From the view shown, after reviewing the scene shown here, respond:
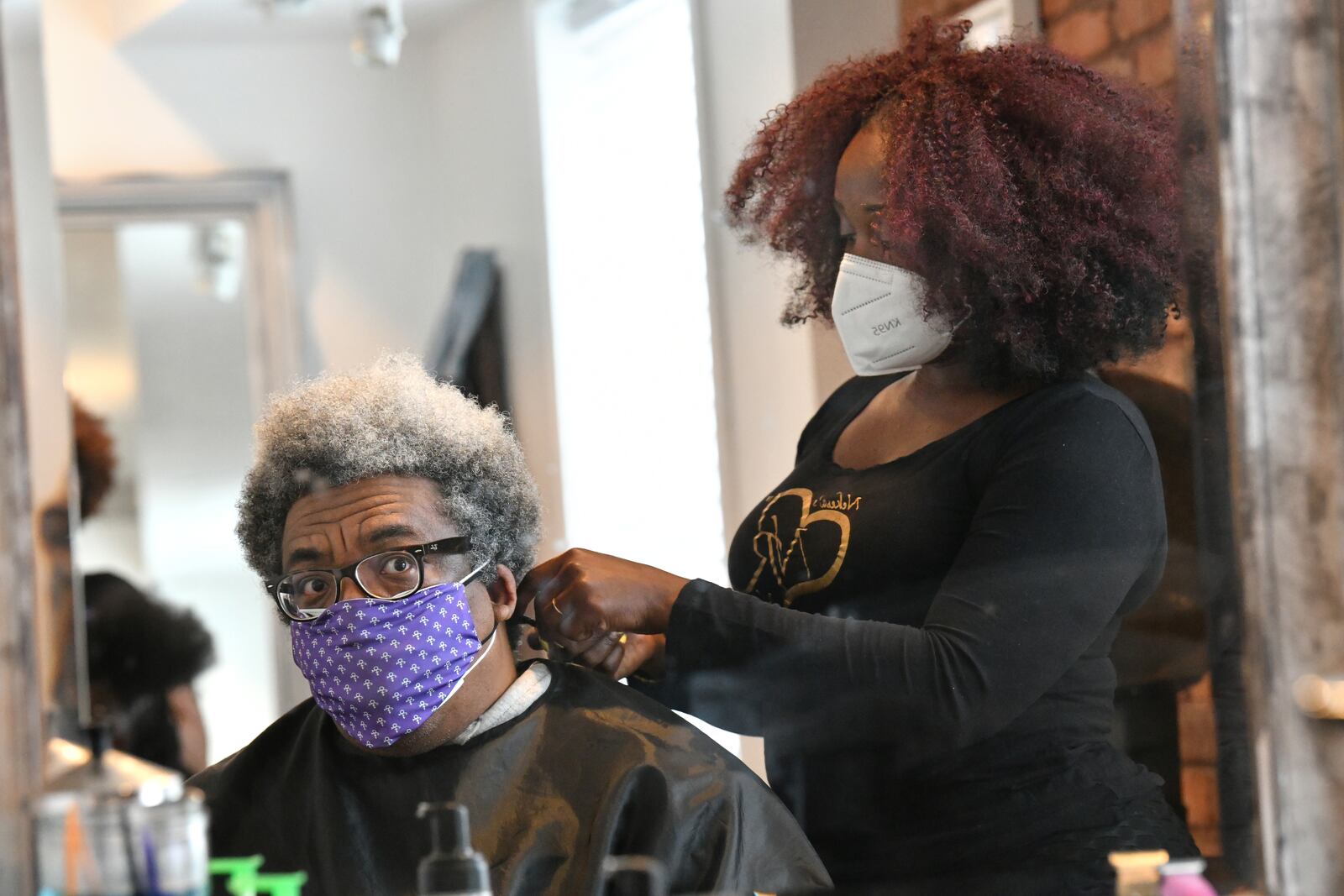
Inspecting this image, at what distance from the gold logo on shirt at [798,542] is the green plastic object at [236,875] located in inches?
23.0

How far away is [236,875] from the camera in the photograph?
141 cm

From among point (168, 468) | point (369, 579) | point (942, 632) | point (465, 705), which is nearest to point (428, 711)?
point (465, 705)

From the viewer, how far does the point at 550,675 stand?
67.3 inches

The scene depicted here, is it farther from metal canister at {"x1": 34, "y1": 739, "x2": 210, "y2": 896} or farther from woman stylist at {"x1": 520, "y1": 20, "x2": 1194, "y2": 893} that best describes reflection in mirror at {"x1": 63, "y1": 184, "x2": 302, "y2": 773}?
woman stylist at {"x1": 520, "y1": 20, "x2": 1194, "y2": 893}

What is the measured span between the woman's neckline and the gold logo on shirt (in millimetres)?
41

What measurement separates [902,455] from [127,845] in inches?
35.6

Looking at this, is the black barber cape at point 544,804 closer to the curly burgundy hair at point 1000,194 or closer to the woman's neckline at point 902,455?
the woman's neckline at point 902,455

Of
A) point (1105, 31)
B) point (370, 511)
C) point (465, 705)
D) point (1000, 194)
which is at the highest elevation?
point (1105, 31)

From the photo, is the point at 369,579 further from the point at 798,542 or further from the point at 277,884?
the point at 798,542

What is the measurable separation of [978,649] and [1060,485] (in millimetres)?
198

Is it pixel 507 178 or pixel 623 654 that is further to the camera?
pixel 623 654

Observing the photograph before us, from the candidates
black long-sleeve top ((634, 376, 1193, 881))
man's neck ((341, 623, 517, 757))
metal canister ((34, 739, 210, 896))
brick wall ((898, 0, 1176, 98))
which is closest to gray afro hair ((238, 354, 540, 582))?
man's neck ((341, 623, 517, 757))

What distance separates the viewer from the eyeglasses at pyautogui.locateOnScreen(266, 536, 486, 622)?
1476 mm

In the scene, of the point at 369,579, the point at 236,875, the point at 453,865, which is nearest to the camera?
the point at 453,865
